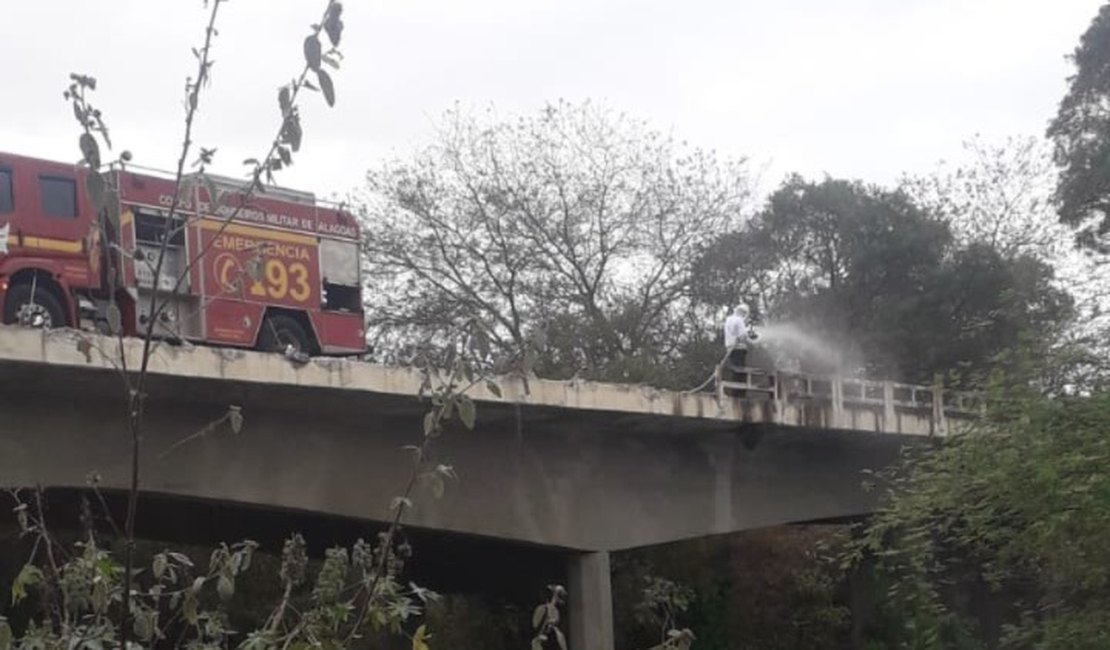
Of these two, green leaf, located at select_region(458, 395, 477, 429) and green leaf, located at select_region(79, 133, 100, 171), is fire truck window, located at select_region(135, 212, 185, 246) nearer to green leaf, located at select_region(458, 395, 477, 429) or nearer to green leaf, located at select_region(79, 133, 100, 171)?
green leaf, located at select_region(458, 395, 477, 429)

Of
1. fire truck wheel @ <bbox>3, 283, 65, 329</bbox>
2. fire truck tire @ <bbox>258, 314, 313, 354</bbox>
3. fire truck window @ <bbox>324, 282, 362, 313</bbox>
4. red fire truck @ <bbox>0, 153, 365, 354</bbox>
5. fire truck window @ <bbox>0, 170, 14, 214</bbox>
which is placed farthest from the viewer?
fire truck window @ <bbox>324, 282, 362, 313</bbox>

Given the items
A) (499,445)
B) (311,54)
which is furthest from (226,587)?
(499,445)

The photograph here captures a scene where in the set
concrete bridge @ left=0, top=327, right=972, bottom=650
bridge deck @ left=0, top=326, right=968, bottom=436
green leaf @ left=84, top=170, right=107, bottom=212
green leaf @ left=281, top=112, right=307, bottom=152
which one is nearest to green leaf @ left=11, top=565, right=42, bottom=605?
green leaf @ left=84, top=170, right=107, bottom=212

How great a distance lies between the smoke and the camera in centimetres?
3588

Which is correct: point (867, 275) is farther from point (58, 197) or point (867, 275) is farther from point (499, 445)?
point (58, 197)

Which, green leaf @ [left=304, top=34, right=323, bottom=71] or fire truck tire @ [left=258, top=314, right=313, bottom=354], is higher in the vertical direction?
fire truck tire @ [left=258, top=314, right=313, bottom=354]

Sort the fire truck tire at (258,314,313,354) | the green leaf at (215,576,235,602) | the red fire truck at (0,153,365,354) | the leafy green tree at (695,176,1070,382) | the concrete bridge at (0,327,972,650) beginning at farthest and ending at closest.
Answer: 1. the leafy green tree at (695,176,1070,382)
2. the fire truck tire at (258,314,313,354)
3. the red fire truck at (0,153,365,354)
4. the concrete bridge at (0,327,972,650)
5. the green leaf at (215,576,235,602)

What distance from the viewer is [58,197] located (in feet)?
56.1

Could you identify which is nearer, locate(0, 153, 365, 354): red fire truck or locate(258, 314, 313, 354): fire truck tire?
locate(0, 153, 365, 354): red fire truck

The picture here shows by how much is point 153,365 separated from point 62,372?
0.95m

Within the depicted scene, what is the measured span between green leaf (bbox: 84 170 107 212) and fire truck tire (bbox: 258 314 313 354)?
49.8 ft

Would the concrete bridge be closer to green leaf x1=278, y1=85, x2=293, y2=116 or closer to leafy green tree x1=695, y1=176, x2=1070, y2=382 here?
green leaf x1=278, y1=85, x2=293, y2=116

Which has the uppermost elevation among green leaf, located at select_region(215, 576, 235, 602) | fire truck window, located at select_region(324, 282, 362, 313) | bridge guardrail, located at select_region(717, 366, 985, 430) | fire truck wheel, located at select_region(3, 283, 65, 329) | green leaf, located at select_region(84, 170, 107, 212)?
fire truck window, located at select_region(324, 282, 362, 313)

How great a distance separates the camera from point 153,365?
46.3ft
